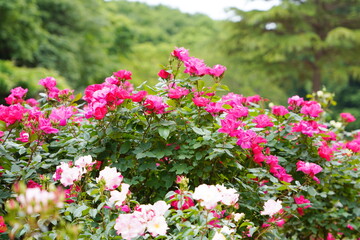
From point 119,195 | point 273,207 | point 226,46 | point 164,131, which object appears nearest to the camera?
point 119,195

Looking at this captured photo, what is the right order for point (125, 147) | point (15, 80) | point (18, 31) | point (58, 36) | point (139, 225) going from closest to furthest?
1. point (139, 225)
2. point (125, 147)
3. point (15, 80)
4. point (18, 31)
5. point (58, 36)

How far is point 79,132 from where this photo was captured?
6.66 feet

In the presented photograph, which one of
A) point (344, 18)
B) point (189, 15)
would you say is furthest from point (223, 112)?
point (189, 15)

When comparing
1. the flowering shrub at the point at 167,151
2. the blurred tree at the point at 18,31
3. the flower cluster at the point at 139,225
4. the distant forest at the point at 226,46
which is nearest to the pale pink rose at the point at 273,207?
the flowering shrub at the point at 167,151

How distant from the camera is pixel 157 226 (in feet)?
4.01

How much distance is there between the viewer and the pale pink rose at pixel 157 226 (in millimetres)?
1213

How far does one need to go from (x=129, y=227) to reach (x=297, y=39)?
33.4ft

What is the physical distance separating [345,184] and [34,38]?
35.4 ft

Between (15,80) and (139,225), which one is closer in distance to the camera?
(139,225)

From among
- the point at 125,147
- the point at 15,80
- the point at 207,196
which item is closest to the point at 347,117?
the point at 125,147

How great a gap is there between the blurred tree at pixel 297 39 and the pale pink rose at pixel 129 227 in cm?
1005

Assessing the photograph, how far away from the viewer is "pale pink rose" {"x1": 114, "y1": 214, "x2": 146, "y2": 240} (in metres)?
1.22

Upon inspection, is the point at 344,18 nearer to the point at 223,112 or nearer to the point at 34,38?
the point at 34,38

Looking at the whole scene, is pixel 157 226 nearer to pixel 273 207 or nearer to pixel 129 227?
pixel 129 227
